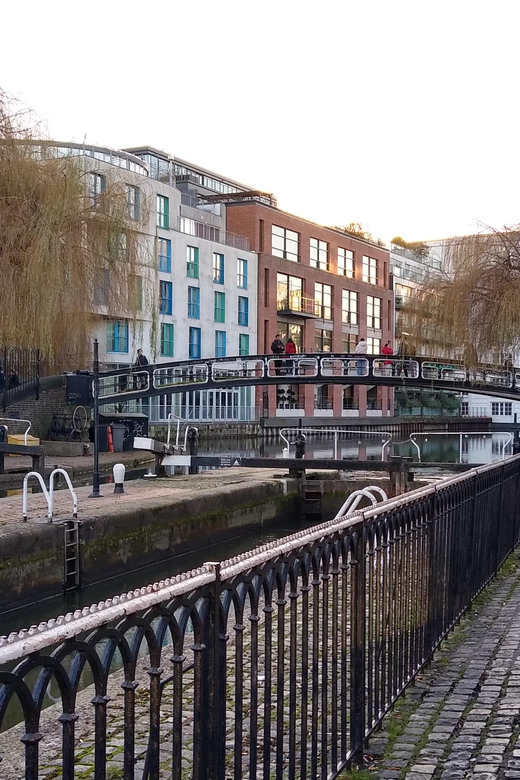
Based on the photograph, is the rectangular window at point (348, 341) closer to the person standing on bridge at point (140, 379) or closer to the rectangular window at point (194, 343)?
the rectangular window at point (194, 343)

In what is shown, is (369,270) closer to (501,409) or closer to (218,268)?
(218,268)

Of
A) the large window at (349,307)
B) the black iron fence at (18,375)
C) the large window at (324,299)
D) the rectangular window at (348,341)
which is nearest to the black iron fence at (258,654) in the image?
the black iron fence at (18,375)

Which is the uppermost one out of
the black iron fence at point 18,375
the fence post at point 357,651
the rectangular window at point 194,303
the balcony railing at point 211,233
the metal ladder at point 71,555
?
the balcony railing at point 211,233

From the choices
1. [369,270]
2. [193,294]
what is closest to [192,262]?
[193,294]

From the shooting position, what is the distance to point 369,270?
70312 mm

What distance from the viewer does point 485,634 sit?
6695 mm

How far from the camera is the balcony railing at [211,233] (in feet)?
162

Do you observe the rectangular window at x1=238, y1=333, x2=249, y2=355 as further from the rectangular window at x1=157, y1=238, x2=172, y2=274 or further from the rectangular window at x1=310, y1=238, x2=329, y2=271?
the rectangular window at x1=310, y1=238, x2=329, y2=271

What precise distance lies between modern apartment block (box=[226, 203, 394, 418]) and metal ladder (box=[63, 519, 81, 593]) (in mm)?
41368

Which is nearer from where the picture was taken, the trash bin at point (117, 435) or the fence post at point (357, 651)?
the fence post at point (357, 651)

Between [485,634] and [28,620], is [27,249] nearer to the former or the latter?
[28,620]

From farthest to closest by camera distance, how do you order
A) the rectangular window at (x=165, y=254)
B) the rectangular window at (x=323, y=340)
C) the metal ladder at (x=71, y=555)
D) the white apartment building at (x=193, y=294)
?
the rectangular window at (x=323, y=340), the rectangular window at (x=165, y=254), the white apartment building at (x=193, y=294), the metal ladder at (x=71, y=555)

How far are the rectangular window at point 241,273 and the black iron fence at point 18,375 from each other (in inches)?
1031

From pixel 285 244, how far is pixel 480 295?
127 ft
